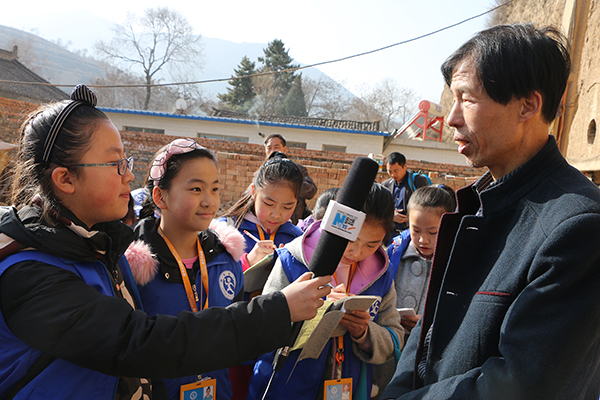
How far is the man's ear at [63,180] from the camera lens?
148 centimetres

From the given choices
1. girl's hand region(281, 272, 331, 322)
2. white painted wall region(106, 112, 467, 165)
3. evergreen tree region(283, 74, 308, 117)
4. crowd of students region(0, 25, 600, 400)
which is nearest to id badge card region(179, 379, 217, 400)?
crowd of students region(0, 25, 600, 400)

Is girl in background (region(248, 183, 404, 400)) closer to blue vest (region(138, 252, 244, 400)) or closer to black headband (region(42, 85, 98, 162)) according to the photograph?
blue vest (region(138, 252, 244, 400))

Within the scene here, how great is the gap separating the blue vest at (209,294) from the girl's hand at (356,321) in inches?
25.4

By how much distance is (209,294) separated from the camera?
214 centimetres

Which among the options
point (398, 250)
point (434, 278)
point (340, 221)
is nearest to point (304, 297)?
point (340, 221)

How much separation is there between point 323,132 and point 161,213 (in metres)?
17.0

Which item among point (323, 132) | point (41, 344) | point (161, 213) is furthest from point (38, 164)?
point (323, 132)

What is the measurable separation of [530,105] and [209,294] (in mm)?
1689

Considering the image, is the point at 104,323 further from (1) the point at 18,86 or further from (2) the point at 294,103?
(2) the point at 294,103

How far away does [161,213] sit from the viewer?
2.36 meters

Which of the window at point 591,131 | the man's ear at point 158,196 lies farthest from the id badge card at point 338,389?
the window at point 591,131

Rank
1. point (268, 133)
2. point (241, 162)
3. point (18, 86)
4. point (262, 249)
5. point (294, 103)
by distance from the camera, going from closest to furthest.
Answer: point (262, 249), point (241, 162), point (268, 133), point (18, 86), point (294, 103)

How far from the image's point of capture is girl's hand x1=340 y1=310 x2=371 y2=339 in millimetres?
1931

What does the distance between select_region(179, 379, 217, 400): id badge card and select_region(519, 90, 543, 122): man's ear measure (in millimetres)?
1784
